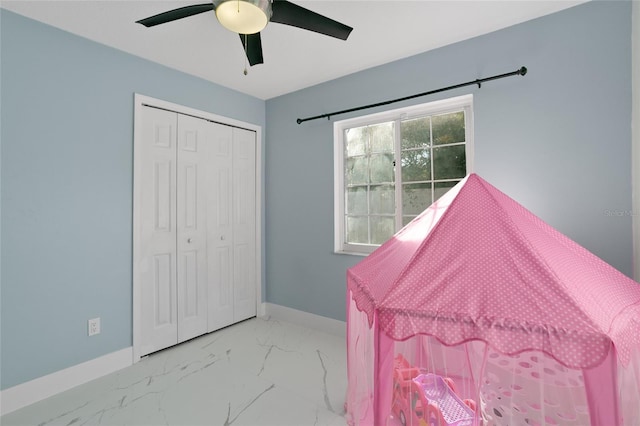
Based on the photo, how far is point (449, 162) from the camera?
2.63 metres

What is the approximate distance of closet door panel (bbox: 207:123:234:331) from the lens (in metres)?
3.20

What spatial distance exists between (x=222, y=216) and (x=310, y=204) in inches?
36.8

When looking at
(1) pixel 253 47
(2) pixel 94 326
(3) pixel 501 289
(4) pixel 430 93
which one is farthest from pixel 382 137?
(2) pixel 94 326

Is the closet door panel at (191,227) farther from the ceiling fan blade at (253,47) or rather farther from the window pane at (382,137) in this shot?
the window pane at (382,137)

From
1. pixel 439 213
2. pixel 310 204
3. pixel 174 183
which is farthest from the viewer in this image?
pixel 310 204

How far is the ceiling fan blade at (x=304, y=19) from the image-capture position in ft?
5.15

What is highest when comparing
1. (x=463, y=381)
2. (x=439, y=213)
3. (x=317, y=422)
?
(x=439, y=213)

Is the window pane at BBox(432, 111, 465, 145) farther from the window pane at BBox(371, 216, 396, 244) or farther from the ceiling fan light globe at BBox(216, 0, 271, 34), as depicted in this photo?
the ceiling fan light globe at BBox(216, 0, 271, 34)

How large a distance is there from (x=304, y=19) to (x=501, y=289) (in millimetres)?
1560

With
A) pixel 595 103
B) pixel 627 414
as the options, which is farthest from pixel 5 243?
pixel 595 103

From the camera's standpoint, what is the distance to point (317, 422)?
1.85m

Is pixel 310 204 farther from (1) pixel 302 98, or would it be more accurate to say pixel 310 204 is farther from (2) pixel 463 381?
(2) pixel 463 381

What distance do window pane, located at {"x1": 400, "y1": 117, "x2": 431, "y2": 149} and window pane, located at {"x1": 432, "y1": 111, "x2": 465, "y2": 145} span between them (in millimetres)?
62

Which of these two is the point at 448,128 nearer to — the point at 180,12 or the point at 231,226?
the point at 180,12
